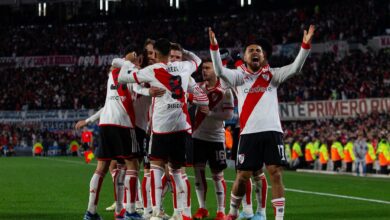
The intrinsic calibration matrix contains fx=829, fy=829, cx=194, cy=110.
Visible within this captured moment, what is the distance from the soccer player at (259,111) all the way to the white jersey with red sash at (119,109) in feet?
5.59

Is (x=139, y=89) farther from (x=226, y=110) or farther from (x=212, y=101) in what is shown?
(x=226, y=110)

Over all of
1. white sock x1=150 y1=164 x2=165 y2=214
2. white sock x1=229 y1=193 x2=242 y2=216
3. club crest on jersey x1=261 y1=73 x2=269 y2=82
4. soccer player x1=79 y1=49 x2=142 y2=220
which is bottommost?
white sock x1=229 y1=193 x2=242 y2=216

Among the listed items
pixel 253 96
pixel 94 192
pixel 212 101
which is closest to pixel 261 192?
pixel 212 101

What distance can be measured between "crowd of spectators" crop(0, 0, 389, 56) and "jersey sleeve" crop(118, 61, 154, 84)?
135 ft

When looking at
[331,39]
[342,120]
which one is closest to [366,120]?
[342,120]

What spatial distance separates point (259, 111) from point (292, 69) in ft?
2.08

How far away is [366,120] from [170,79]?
30.9 metres

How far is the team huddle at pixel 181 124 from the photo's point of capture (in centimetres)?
982

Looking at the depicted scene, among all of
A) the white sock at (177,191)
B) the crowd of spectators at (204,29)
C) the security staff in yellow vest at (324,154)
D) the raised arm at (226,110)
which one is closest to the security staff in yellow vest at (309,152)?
the security staff in yellow vest at (324,154)

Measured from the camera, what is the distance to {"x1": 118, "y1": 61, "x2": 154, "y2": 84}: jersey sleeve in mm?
10227

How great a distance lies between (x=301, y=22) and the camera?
57.0 m

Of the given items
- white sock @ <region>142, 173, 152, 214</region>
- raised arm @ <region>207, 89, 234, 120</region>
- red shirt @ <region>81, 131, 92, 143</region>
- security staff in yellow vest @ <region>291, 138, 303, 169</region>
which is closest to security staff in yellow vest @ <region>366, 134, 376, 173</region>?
security staff in yellow vest @ <region>291, 138, 303, 169</region>

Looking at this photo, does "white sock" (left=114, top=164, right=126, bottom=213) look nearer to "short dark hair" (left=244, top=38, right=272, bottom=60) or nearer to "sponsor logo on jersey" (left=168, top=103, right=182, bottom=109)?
"sponsor logo on jersey" (left=168, top=103, right=182, bottom=109)

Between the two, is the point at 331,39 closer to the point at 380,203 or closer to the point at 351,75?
the point at 351,75
